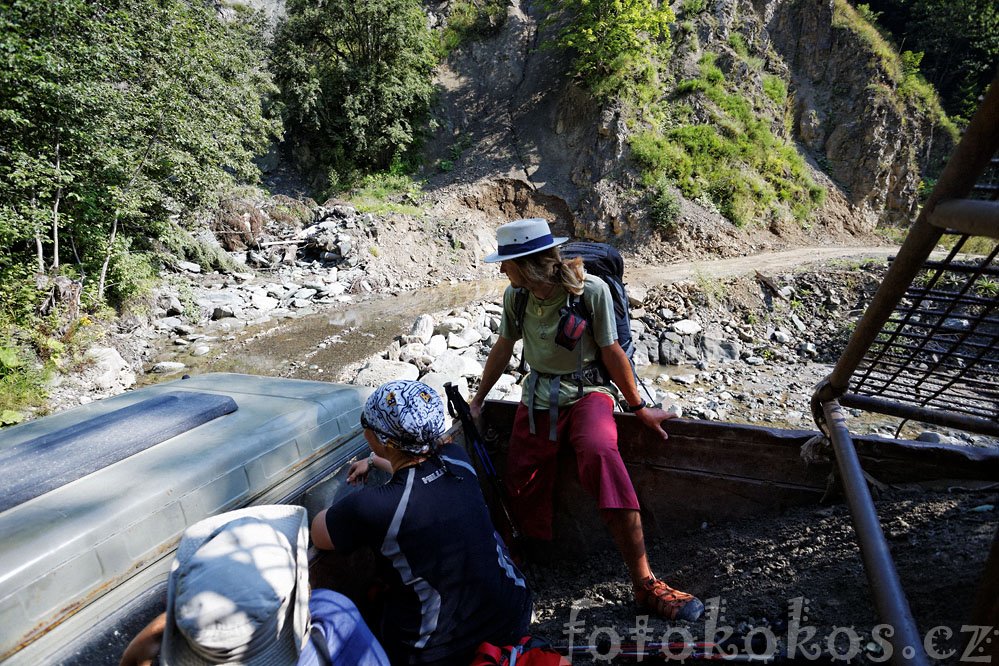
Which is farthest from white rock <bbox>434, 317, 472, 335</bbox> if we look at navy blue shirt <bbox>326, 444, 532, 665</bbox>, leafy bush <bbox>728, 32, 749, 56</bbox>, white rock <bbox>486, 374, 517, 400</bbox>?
leafy bush <bbox>728, 32, 749, 56</bbox>

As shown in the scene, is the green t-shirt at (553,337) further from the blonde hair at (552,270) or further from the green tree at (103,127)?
the green tree at (103,127)

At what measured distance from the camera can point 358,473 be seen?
2.07 meters

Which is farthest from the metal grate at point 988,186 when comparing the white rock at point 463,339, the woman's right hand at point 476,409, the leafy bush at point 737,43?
the leafy bush at point 737,43

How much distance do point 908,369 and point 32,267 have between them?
11238 mm

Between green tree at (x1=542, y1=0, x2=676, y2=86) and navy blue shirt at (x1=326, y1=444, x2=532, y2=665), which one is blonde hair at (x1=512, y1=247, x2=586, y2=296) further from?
green tree at (x1=542, y1=0, x2=676, y2=86)

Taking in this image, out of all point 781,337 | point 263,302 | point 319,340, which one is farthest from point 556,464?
point 263,302

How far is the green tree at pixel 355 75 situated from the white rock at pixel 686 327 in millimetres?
13863

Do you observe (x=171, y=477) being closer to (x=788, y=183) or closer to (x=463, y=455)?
(x=463, y=455)

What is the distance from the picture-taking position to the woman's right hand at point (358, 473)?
2064 millimetres

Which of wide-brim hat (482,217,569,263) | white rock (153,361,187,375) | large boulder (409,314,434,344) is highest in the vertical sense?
wide-brim hat (482,217,569,263)

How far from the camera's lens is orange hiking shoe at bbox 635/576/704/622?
6.84 ft

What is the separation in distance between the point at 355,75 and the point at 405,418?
19.9 metres

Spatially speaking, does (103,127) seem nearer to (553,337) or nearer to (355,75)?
(553,337)

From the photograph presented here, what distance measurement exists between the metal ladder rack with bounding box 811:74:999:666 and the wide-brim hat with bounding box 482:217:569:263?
142 centimetres
